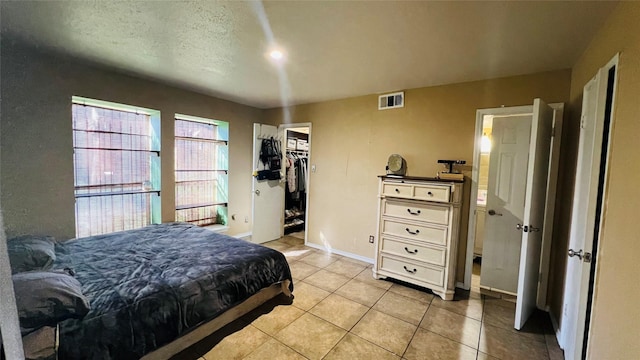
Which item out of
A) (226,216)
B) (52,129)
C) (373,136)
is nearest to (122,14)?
(52,129)

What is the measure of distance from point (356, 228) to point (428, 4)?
2.81m

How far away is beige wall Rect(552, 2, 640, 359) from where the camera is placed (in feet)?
3.48

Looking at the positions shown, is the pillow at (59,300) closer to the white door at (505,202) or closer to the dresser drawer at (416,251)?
the dresser drawer at (416,251)

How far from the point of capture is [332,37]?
1.95 m

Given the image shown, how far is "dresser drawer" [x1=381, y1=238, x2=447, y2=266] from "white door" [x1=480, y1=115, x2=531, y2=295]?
716 millimetres

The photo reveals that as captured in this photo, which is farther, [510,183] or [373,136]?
[373,136]

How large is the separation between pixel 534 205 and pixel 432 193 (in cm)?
83

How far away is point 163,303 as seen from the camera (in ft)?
5.41

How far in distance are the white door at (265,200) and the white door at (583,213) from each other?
12.1 feet

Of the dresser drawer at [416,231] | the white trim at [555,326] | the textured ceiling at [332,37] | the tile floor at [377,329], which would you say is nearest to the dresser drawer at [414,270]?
the tile floor at [377,329]

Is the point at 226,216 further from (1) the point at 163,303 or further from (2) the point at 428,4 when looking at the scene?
(2) the point at 428,4

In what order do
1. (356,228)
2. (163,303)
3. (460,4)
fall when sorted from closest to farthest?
(460,4), (163,303), (356,228)

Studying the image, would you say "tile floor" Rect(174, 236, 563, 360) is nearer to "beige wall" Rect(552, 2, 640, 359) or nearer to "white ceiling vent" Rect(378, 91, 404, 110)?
"beige wall" Rect(552, 2, 640, 359)

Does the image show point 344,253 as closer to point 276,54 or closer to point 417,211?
point 417,211
